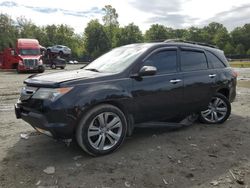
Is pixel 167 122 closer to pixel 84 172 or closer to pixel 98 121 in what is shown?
pixel 98 121

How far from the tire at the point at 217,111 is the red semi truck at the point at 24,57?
21520 millimetres

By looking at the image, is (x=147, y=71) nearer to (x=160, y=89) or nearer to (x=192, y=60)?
(x=160, y=89)

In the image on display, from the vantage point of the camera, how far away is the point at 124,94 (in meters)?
5.56

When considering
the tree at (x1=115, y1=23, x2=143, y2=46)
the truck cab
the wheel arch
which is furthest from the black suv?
the tree at (x1=115, y1=23, x2=143, y2=46)

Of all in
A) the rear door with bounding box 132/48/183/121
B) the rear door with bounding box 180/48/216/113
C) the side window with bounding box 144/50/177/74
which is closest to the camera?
the rear door with bounding box 132/48/183/121

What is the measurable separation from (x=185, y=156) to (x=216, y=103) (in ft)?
8.09

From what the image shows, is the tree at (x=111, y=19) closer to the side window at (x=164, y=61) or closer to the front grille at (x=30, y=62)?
the front grille at (x=30, y=62)

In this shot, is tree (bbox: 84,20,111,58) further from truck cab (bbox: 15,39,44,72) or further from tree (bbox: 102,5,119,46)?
truck cab (bbox: 15,39,44,72)

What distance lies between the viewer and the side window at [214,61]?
737 centimetres

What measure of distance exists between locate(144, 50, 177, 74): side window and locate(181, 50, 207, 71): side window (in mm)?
243

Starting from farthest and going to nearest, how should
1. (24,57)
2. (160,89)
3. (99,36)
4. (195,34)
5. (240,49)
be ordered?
(195,34) < (240,49) < (99,36) < (24,57) < (160,89)

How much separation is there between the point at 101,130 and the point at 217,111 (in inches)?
127

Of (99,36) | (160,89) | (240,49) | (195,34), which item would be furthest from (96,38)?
(160,89)

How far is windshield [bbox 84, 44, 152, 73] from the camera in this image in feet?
19.5
